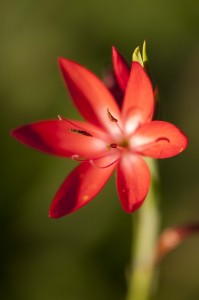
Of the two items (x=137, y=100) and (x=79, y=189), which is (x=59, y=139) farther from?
(x=137, y=100)

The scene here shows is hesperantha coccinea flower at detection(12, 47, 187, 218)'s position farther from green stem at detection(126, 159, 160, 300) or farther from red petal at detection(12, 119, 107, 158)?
green stem at detection(126, 159, 160, 300)

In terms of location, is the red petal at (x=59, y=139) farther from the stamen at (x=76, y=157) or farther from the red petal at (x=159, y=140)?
the red petal at (x=159, y=140)

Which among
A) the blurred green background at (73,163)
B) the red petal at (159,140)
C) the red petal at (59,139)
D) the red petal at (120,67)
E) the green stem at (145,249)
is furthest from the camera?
the blurred green background at (73,163)

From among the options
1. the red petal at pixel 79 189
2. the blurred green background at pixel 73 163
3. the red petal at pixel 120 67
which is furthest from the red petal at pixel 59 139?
the blurred green background at pixel 73 163

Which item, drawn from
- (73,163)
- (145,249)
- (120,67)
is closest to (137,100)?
(120,67)

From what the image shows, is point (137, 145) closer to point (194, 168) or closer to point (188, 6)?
point (194, 168)

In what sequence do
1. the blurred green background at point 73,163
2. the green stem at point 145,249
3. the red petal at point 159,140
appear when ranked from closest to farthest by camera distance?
the red petal at point 159,140 → the green stem at point 145,249 → the blurred green background at point 73,163

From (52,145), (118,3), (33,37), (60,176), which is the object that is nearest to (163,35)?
(118,3)
